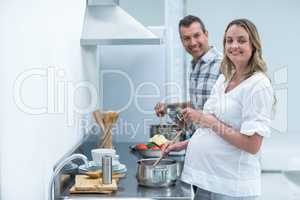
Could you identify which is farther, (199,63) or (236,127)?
(199,63)

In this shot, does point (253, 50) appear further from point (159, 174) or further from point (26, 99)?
point (26, 99)

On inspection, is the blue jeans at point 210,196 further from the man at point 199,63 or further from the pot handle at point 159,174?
the man at point 199,63

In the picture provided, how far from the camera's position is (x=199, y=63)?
2.27 meters

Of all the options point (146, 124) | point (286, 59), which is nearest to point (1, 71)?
point (146, 124)

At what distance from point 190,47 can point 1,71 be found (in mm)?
1251

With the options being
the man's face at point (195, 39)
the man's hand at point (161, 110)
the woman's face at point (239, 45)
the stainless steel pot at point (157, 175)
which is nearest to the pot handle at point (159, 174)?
the stainless steel pot at point (157, 175)

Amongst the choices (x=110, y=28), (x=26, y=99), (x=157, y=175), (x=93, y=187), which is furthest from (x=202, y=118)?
(x=110, y=28)

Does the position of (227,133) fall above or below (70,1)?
below

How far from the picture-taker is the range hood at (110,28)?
2.19 meters

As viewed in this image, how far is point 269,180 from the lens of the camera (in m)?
3.04

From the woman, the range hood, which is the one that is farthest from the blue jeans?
the range hood

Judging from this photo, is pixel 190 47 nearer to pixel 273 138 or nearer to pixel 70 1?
pixel 70 1

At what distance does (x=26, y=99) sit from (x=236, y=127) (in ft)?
2.27

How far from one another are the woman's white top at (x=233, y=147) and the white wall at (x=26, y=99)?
20.1 inches
